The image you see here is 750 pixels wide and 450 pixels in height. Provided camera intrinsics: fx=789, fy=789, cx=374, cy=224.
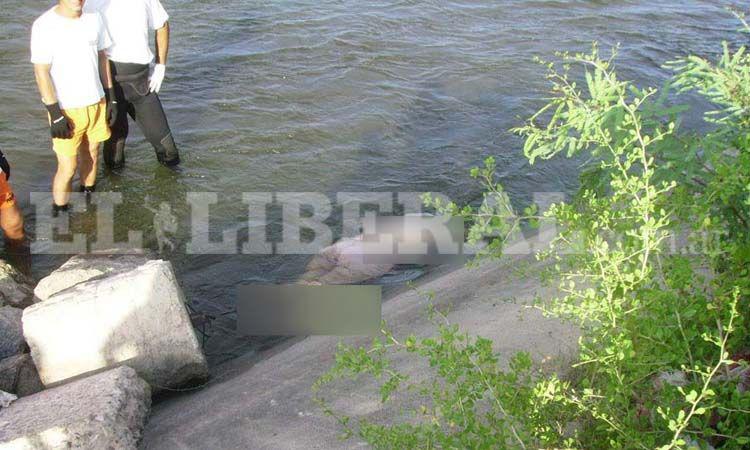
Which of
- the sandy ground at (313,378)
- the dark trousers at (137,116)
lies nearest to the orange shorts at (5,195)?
the dark trousers at (137,116)

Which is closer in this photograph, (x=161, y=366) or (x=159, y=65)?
(x=161, y=366)

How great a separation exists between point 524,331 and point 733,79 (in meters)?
1.68

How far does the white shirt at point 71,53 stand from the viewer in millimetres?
5562

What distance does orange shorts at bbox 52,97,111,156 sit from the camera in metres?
6.01

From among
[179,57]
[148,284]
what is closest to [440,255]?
[148,284]

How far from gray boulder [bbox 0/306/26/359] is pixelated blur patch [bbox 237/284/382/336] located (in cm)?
134

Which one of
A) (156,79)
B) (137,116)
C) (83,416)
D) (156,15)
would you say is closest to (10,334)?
(83,416)

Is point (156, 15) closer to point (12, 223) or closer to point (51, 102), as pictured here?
Answer: point (51, 102)

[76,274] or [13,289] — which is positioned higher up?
[76,274]

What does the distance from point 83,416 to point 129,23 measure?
151 inches

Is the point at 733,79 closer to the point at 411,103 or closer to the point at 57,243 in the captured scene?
the point at 57,243

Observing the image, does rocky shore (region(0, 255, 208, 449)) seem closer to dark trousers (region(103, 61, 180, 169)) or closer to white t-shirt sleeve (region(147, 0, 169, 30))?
dark trousers (region(103, 61, 180, 169))

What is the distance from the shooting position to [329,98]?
8961 millimetres

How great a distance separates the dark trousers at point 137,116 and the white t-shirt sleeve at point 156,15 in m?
0.37
